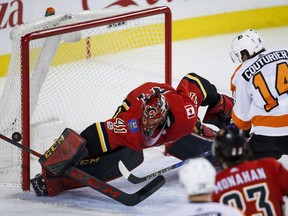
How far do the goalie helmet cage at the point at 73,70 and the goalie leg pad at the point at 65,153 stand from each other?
20 cm

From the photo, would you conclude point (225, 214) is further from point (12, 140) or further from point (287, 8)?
point (287, 8)

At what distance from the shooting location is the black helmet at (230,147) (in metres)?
2.95

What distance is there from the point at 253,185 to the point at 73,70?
2.45 metres

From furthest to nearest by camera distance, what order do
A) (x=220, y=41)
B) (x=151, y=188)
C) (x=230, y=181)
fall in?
1. (x=220, y=41)
2. (x=151, y=188)
3. (x=230, y=181)

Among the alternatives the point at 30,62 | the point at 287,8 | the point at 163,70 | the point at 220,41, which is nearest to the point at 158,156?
the point at 163,70

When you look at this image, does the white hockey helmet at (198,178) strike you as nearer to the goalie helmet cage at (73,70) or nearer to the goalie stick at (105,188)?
the goalie stick at (105,188)

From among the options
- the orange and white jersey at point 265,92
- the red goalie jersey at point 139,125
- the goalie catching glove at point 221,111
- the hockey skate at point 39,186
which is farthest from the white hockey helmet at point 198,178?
the goalie catching glove at point 221,111

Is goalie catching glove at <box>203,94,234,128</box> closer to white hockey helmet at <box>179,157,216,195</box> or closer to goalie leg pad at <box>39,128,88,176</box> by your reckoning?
goalie leg pad at <box>39,128,88,176</box>

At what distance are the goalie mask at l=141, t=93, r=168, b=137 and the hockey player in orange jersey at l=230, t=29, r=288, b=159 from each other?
351 millimetres

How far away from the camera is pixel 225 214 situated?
8.88ft

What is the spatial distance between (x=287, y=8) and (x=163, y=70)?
2.37 meters

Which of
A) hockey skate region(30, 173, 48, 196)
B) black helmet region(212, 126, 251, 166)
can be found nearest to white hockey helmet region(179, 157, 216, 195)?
black helmet region(212, 126, 251, 166)

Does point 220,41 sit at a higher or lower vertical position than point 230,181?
higher

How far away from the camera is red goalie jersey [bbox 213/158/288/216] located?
9.95 feet
